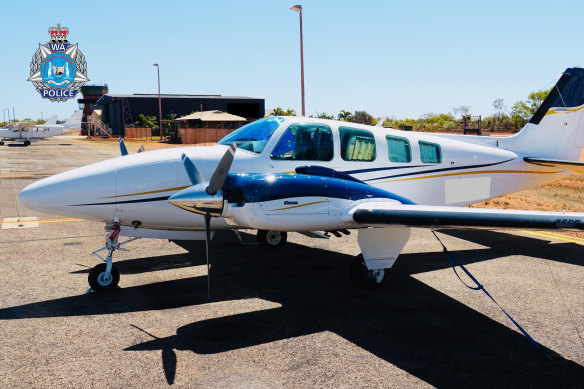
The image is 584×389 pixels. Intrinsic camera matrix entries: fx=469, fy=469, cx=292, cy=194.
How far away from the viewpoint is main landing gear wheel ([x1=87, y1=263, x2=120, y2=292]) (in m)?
8.31

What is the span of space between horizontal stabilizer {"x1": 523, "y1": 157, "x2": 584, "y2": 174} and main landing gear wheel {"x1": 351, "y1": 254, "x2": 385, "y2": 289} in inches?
239

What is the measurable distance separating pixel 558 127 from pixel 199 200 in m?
10.3

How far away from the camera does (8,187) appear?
2317 cm

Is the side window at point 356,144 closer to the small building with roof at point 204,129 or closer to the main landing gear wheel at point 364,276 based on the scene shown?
the main landing gear wheel at point 364,276

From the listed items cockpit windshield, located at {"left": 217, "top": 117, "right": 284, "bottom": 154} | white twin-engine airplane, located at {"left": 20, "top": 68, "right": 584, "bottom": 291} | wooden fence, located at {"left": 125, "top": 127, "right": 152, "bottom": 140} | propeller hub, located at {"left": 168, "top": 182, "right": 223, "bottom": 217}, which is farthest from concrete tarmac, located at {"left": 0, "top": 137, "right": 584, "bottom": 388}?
wooden fence, located at {"left": 125, "top": 127, "right": 152, "bottom": 140}

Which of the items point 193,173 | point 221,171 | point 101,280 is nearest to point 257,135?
point 193,173

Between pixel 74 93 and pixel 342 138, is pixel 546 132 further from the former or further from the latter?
pixel 74 93

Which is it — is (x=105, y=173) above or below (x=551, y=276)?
above

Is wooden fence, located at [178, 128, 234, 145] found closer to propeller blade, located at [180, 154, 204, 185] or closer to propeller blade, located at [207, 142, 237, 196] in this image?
propeller blade, located at [180, 154, 204, 185]

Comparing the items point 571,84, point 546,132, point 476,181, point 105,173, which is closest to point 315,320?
A: point 105,173

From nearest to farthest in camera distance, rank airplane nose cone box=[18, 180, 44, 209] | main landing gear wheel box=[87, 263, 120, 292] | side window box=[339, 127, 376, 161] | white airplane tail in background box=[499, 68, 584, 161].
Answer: airplane nose cone box=[18, 180, 44, 209] → main landing gear wheel box=[87, 263, 120, 292] → side window box=[339, 127, 376, 161] → white airplane tail in background box=[499, 68, 584, 161]

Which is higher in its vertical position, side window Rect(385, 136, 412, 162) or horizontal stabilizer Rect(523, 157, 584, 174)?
side window Rect(385, 136, 412, 162)

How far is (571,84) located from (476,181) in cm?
413

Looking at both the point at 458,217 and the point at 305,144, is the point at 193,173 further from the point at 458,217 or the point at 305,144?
the point at 458,217
